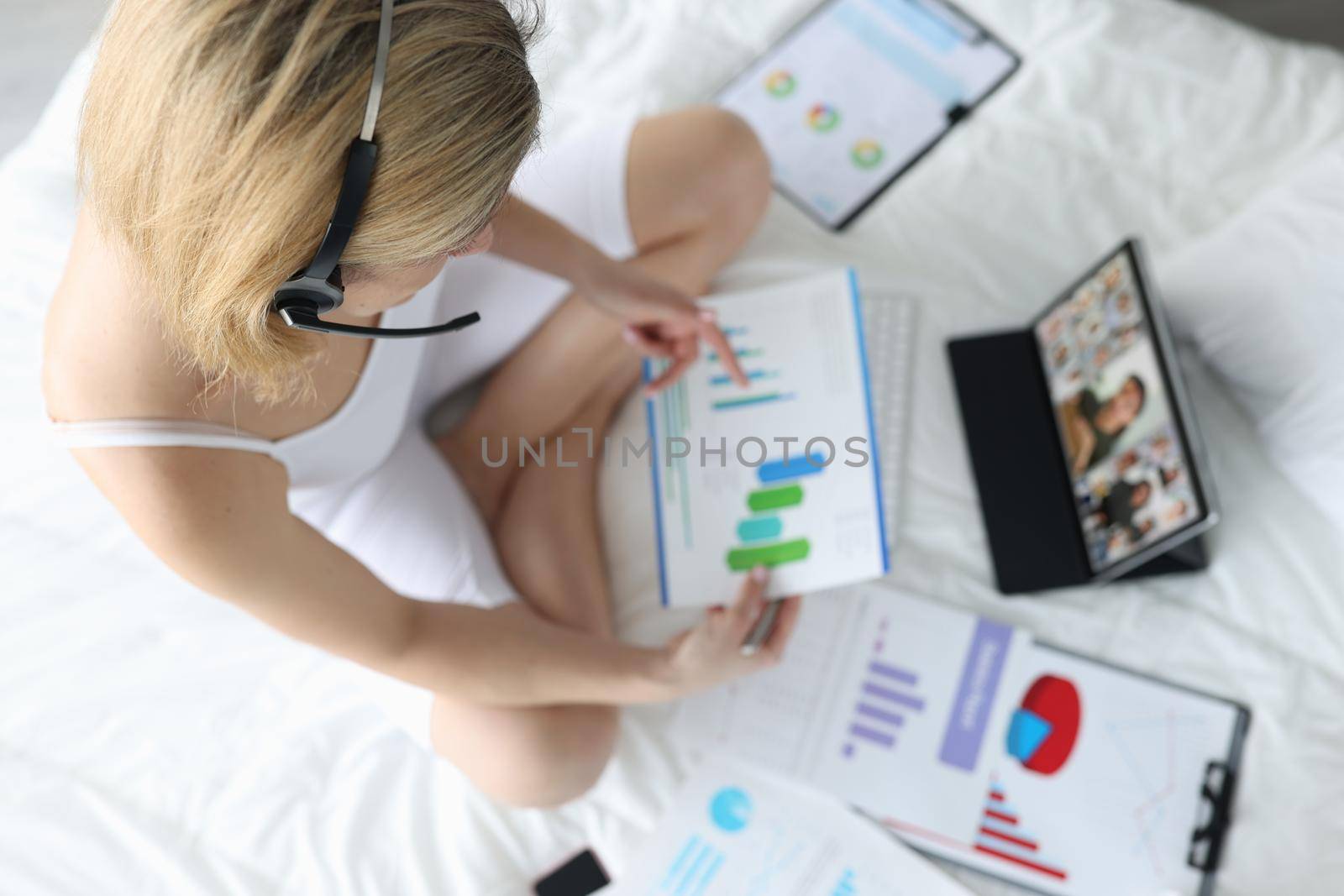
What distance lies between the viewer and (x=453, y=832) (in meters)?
0.99

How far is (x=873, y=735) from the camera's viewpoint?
104 centimetres

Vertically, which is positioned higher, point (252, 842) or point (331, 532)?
point (331, 532)

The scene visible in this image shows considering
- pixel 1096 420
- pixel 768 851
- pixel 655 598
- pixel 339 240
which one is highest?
pixel 339 240

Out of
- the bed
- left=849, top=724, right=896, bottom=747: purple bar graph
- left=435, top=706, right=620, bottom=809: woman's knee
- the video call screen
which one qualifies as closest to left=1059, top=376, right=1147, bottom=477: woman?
the video call screen

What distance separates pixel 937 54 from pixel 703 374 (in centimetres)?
63

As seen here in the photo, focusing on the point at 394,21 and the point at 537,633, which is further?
the point at 537,633

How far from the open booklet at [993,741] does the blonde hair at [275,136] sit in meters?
0.69

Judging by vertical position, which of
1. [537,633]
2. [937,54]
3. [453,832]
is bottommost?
[453,832]

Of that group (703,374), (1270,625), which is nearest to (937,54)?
(703,374)

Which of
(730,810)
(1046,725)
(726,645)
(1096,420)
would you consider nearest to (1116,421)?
(1096,420)

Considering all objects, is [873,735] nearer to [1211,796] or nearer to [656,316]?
[1211,796]

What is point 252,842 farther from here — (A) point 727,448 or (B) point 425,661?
(A) point 727,448

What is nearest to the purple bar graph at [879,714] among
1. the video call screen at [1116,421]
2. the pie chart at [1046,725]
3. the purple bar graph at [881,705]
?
the purple bar graph at [881,705]

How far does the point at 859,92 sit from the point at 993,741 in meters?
0.88
